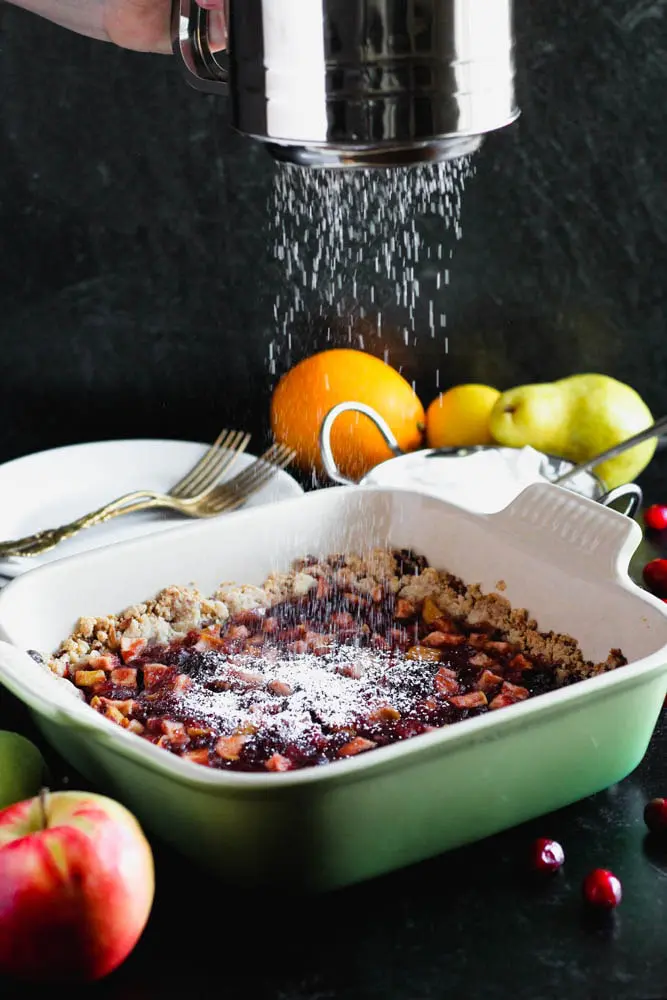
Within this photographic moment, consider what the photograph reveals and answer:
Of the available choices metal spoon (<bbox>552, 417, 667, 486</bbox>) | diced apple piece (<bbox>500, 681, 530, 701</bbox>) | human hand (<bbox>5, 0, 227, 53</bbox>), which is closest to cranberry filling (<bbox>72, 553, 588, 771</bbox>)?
diced apple piece (<bbox>500, 681, 530, 701</bbox>)

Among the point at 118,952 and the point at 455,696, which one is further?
the point at 455,696

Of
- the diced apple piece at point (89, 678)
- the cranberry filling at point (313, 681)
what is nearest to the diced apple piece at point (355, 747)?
the cranberry filling at point (313, 681)

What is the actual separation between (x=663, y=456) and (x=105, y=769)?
969mm

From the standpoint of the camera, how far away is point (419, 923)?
0.77 metres

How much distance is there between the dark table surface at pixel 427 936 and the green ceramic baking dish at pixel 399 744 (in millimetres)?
28

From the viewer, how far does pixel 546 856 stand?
2.64ft

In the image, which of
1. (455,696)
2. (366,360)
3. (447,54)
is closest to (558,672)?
(455,696)

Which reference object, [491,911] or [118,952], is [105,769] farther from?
[491,911]

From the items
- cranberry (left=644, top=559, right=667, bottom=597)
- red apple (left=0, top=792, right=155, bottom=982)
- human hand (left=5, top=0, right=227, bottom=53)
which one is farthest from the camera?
cranberry (left=644, top=559, right=667, bottom=597)

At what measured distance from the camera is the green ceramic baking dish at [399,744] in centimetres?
72

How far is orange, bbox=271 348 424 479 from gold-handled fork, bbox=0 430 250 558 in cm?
7

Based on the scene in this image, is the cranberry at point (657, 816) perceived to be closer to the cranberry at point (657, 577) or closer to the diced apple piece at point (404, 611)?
the diced apple piece at point (404, 611)

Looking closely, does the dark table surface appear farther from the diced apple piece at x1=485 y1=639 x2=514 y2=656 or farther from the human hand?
the human hand

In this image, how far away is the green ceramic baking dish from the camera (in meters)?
0.72
